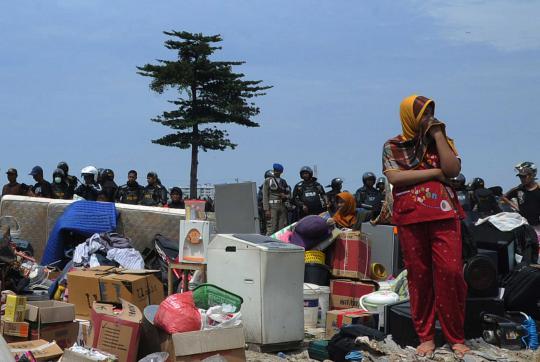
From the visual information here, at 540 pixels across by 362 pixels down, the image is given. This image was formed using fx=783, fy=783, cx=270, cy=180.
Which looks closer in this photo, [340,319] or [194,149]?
[340,319]

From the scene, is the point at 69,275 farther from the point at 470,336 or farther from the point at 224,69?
the point at 224,69

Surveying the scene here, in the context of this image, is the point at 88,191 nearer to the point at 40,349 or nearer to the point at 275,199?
the point at 275,199

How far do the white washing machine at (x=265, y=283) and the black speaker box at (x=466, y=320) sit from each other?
95cm

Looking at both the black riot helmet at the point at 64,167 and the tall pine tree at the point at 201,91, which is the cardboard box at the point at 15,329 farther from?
the tall pine tree at the point at 201,91

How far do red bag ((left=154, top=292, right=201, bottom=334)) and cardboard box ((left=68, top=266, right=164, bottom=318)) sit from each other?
1.64 metres

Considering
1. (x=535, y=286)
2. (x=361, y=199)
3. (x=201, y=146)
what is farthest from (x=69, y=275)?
(x=201, y=146)

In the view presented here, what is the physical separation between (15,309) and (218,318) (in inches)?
56.9

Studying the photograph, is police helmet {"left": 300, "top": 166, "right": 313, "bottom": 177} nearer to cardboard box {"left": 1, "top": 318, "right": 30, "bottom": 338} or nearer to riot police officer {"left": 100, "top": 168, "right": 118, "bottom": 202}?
riot police officer {"left": 100, "top": 168, "right": 118, "bottom": 202}

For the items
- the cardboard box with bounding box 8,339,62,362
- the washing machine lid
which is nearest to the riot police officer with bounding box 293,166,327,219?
the washing machine lid

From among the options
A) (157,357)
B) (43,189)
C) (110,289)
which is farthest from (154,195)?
(157,357)

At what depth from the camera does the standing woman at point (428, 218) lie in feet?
15.2

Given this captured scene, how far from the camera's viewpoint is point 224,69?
34.9 meters

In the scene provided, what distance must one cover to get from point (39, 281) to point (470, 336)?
454cm

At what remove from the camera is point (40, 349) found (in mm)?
Answer: 5137
